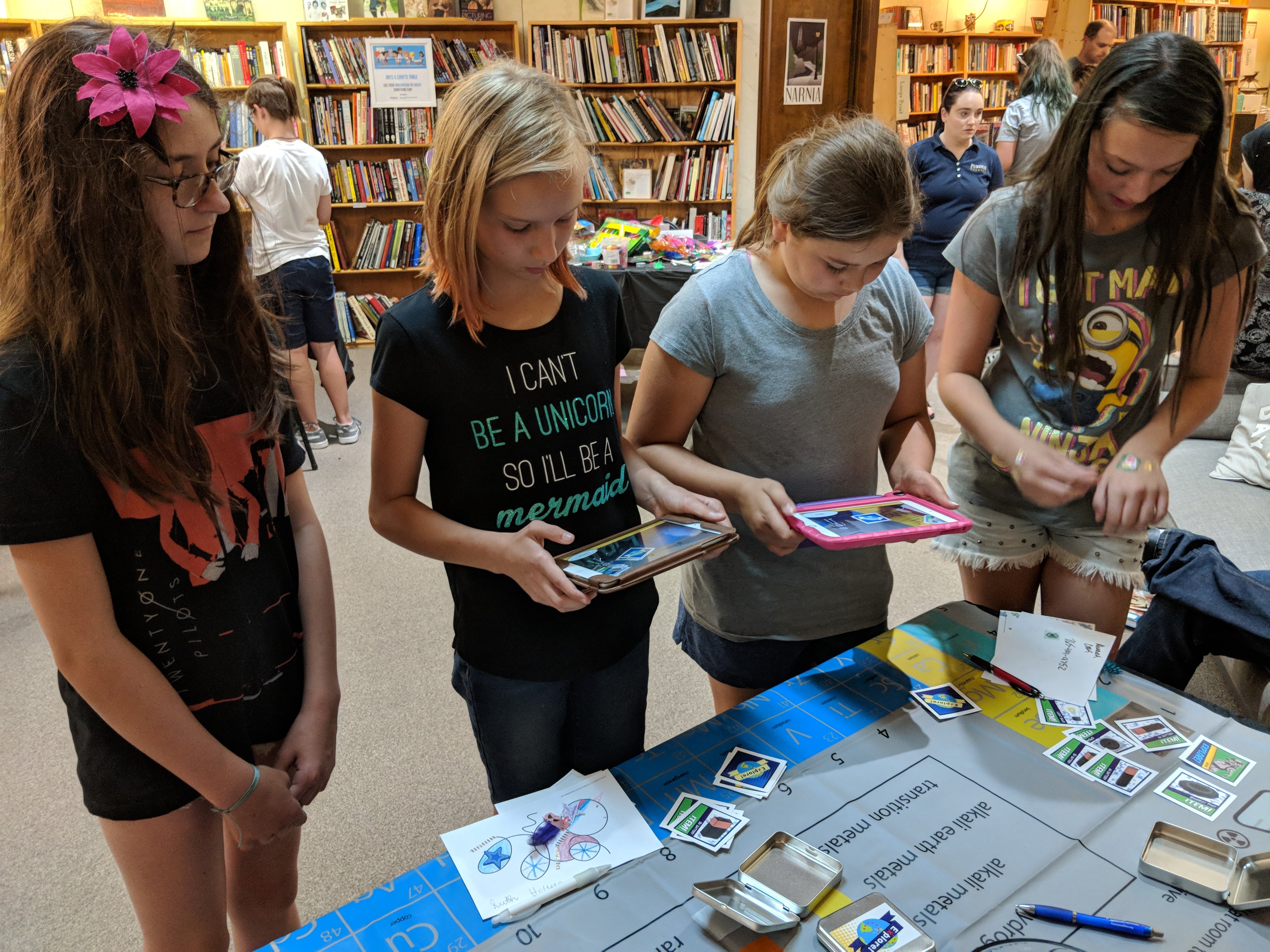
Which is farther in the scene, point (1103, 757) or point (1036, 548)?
point (1036, 548)

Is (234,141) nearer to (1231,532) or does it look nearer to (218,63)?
(218,63)


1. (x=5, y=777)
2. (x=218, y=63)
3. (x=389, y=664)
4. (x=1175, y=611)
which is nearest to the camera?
(x=1175, y=611)

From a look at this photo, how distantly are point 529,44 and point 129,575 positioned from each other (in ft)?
18.6

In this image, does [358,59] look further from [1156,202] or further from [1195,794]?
[1195,794]

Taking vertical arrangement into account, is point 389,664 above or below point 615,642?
below

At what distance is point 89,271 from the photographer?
0.85 metres

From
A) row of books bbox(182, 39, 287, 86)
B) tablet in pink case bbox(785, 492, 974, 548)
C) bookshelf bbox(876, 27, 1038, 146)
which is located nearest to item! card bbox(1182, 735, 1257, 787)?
tablet in pink case bbox(785, 492, 974, 548)

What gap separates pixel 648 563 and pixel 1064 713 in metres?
0.63

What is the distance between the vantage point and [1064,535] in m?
1.41

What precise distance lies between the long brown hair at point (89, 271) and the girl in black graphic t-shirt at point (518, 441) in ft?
0.80

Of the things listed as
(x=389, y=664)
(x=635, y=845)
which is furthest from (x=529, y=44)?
(x=635, y=845)

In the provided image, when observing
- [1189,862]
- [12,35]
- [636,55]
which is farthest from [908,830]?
[12,35]

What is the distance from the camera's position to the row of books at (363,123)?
565cm

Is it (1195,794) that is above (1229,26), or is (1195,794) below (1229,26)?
below
